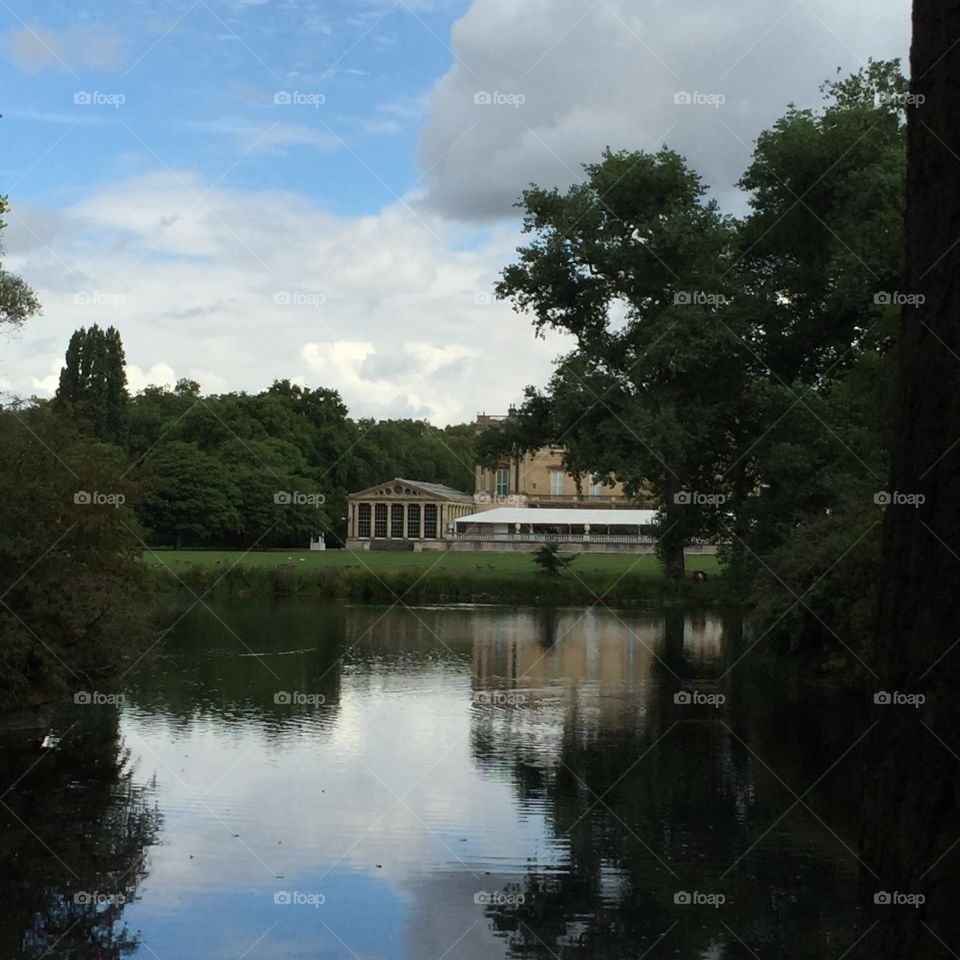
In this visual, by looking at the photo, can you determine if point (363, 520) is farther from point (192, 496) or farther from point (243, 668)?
point (243, 668)

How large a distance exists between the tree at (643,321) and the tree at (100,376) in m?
32.4

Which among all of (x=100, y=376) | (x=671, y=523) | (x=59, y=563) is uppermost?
(x=100, y=376)

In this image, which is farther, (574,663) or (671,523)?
(671,523)

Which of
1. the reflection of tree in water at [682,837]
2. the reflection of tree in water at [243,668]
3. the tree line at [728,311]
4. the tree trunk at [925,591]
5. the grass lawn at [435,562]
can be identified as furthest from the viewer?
the grass lawn at [435,562]

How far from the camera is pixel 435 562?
199 feet

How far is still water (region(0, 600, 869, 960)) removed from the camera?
9023 mm

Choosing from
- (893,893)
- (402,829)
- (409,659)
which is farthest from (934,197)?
(409,659)

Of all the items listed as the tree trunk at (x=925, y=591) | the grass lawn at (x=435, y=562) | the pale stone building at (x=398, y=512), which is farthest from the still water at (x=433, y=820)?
the pale stone building at (x=398, y=512)

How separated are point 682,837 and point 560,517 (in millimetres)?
69729

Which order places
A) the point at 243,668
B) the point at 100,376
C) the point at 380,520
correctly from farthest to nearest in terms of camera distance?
the point at 380,520, the point at 100,376, the point at 243,668

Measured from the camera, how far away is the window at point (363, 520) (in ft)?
304

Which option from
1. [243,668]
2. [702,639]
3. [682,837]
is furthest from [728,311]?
[682,837]

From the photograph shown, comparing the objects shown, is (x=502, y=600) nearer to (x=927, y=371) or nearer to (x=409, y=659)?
(x=409, y=659)

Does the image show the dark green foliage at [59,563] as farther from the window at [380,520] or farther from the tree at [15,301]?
the window at [380,520]
